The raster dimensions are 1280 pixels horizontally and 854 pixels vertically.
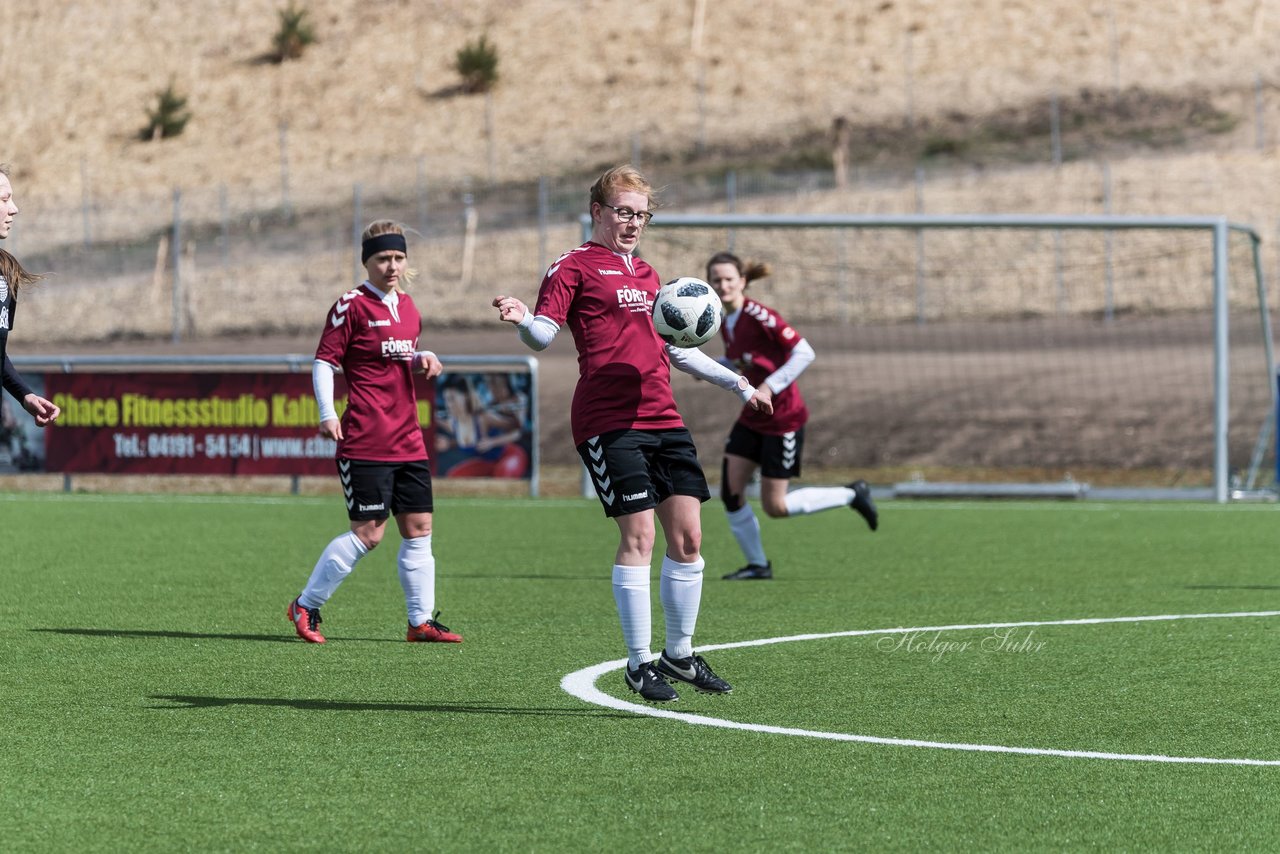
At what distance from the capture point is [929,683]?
7402mm

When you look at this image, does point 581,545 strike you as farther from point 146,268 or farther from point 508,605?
point 146,268

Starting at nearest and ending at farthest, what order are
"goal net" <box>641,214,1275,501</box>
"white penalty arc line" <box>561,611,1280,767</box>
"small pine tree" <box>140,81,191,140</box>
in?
1. "white penalty arc line" <box>561,611,1280,767</box>
2. "goal net" <box>641,214,1275,501</box>
3. "small pine tree" <box>140,81,191,140</box>

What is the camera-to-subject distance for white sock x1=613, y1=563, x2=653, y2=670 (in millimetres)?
6953

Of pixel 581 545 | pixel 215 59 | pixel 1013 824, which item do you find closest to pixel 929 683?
pixel 1013 824

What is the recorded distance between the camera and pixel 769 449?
480 inches

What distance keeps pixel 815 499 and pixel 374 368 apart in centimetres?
472

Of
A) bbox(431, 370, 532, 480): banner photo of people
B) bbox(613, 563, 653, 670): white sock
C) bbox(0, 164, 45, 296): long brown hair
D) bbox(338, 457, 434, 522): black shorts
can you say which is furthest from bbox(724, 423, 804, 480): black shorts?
bbox(431, 370, 532, 480): banner photo of people

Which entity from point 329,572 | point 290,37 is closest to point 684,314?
point 329,572

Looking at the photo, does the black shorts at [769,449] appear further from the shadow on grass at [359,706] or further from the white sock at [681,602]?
the shadow on grass at [359,706]

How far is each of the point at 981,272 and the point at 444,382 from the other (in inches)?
935

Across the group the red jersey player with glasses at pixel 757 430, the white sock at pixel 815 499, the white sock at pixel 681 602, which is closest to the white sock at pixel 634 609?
the white sock at pixel 681 602

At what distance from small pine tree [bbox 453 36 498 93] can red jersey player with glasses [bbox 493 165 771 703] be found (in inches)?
2341

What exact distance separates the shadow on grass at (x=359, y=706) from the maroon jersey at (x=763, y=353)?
5.04 m

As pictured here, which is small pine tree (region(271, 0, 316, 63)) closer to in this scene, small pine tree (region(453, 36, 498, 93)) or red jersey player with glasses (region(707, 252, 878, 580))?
small pine tree (region(453, 36, 498, 93))
